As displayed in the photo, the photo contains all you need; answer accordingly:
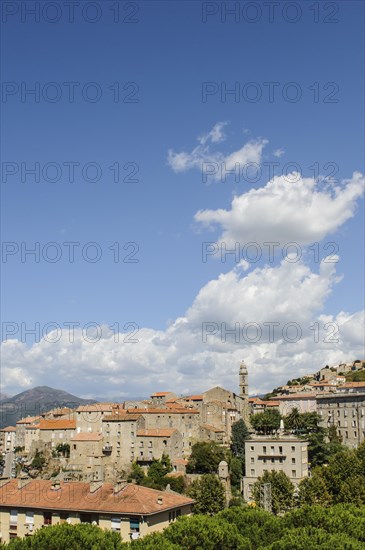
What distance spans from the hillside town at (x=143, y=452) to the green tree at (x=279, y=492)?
2.51 meters

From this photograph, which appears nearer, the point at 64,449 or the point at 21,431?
the point at 64,449

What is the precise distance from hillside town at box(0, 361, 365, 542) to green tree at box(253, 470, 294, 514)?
2505mm

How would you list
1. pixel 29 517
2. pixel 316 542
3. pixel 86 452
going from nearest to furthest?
1. pixel 316 542
2. pixel 29 517
3. pixel 86 452

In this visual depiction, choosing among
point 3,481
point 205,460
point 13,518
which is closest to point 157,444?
point 205,460

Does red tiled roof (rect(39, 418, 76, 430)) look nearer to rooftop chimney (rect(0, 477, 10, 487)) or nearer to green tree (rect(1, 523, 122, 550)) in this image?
rooftop chimney (rect(0, 477, 10, 487))

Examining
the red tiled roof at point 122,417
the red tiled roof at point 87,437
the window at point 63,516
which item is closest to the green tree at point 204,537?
the window at point 63,516

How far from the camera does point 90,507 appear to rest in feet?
149

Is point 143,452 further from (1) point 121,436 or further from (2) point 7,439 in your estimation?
(2) point 7,439

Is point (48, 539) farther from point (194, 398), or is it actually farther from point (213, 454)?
point (194, 398)

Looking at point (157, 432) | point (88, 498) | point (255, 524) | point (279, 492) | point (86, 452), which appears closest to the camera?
point (255, 524)

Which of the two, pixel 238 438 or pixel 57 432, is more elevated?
pixel 57 432

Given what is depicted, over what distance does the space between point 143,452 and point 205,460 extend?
41.2 feet

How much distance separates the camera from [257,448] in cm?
7550

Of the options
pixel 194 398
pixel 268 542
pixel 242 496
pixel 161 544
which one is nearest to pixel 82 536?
pixel 161 544
